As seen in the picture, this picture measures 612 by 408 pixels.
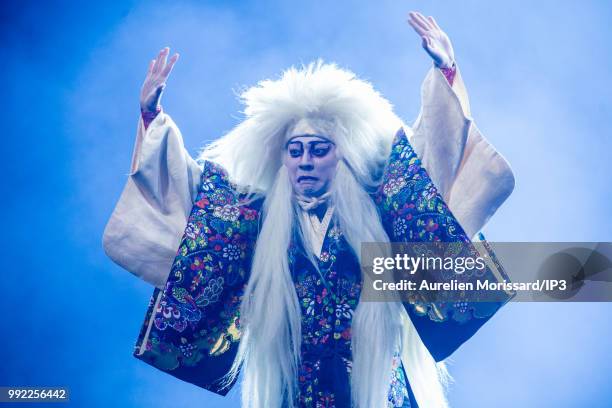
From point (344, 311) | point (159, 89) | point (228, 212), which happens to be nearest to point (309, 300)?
point (344, 311)

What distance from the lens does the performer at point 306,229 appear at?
1.83m

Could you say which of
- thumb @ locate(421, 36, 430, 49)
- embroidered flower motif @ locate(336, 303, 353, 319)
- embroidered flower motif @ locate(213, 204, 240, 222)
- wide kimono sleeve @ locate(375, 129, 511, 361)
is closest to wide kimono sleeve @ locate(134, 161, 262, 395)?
embroidered flower motif @ locate(213, 204, 240, 222)

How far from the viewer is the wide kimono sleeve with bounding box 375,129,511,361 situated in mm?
1815

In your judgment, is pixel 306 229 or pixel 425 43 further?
pixel 306 229

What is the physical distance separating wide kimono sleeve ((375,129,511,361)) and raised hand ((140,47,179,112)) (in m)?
0.60

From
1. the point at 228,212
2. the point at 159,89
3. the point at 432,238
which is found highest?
the point at 159,89

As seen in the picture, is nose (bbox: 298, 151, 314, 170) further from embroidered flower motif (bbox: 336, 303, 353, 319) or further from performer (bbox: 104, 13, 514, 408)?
embroidered flower motif (bbox: 336, 303, 353, 319)

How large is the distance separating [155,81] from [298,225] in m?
0.49

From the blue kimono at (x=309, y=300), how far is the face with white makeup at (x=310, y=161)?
0.11 meters

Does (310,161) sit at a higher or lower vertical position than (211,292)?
higher

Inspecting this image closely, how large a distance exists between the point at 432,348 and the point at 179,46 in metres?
1.58

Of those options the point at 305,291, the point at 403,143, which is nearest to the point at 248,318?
the point at 305,291

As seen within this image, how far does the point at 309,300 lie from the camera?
1866mm

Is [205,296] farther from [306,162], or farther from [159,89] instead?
[159,89]
